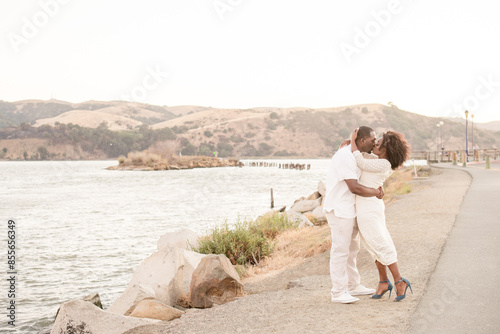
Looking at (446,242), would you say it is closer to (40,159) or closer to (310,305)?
(310,305)

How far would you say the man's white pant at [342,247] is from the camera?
595cm

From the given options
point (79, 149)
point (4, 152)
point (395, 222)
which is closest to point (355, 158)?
point (395, 222)

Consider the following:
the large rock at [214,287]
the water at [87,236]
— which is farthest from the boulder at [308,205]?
the large rock at [214,287]

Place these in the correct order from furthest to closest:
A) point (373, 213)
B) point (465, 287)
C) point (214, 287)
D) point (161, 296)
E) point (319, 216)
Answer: point (319, 216) → point (161, 296) → point (214, 287) → point (465, 287) → point (373, 213)

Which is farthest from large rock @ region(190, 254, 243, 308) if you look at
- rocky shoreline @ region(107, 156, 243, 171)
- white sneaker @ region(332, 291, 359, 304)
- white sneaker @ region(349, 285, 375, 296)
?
rocky shoreline @ region(107, 156, 243, 171)

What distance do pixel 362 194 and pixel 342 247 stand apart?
0.67 m

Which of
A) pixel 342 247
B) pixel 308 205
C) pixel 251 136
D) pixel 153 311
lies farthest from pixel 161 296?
pixel 251 136

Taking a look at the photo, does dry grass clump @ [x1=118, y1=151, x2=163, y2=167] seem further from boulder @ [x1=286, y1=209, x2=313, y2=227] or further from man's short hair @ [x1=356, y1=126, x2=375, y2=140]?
man's short hair @ [x1=356, y1=126, x2=375, y2=140]

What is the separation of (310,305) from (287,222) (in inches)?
479

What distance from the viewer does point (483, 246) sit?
31.2ft

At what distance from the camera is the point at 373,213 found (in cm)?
595

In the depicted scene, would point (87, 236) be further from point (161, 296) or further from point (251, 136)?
point (251, 136)

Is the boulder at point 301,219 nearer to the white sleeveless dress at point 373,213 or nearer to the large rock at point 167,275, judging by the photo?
the large rock at point 167,275

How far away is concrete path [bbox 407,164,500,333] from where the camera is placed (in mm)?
5324
